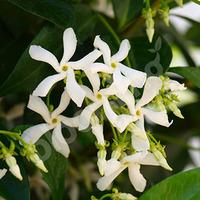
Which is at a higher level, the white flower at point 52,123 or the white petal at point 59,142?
the white flower at point 52,123

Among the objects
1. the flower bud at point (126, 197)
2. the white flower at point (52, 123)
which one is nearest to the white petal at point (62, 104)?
the white flower at point (52, 123)

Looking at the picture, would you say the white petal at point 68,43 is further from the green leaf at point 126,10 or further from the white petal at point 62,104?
the green leaf at point 126,10

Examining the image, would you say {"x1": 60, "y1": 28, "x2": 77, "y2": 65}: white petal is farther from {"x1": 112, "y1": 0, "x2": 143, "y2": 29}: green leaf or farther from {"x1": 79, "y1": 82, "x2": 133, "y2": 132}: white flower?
{"x1": 112, "y1": 0, "x2": 143, "y2": 29}: green leaf

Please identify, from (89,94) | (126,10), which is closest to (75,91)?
(89,94)

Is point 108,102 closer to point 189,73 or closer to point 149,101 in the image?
point 149,101

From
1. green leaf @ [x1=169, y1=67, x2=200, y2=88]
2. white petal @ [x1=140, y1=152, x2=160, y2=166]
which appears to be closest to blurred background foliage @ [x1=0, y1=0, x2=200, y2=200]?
Answer: green leaf @ [x1=169, y1=67, x2=200, y2=88]
